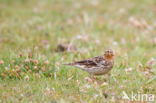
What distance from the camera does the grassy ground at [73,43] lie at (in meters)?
6.34

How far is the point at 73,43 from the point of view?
1098 centimetres

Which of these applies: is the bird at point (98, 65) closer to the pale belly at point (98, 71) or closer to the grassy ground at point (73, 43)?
the pale belly at point (98, 71)

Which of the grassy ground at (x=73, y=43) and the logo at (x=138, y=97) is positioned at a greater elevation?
the grassy ground at (x=73, y=43)

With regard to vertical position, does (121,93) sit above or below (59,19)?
below

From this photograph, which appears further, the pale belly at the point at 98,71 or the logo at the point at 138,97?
the pale belly at the point at 98,71

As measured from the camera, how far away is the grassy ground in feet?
20.8

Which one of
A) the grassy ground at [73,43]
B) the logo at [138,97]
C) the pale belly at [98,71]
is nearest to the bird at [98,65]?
the pale belly at [98,71]

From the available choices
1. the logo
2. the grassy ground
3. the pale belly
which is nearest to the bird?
the pale belly

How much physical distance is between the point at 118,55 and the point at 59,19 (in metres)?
4.52

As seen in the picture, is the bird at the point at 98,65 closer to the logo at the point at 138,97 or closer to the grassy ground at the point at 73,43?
the grassy ground at the point at 73,43

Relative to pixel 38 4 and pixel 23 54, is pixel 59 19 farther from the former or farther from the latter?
pixel 23 54

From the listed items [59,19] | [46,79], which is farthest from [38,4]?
[46,79]

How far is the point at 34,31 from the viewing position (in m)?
11.8

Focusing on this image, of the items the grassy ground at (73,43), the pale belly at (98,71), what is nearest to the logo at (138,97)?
the grassy ground at (73,43)
